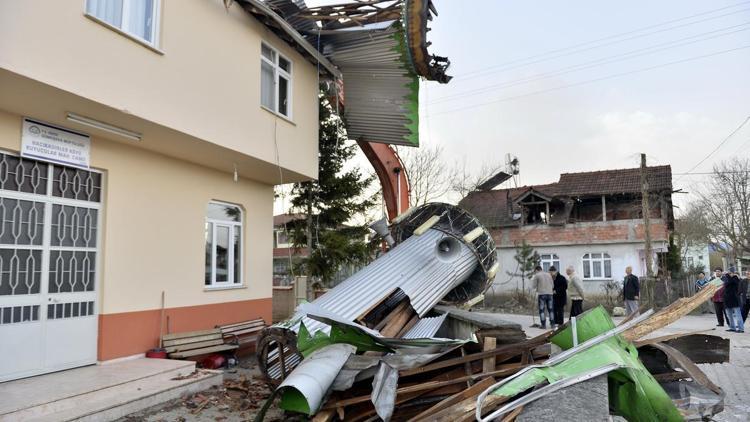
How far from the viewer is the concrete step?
15.6 ft

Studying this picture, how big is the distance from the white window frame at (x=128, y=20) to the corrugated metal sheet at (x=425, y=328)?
17.5 ft

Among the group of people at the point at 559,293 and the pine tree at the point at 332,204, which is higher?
the pine tree at the point at 332,204

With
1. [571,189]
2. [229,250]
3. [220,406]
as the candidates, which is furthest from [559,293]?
[571,189]

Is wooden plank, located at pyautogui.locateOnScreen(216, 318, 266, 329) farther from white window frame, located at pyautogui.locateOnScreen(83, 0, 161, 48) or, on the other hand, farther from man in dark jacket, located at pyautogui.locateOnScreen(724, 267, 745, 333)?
man in dark jacket, located at pyautogui.locateOnScreen(724, 267, 745, 333)

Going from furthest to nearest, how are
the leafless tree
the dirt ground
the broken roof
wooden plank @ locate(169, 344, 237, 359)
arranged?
the leafless tree < the broken roof < wooden plank @ locate(169, 344, 237, 359) < the dirt ground

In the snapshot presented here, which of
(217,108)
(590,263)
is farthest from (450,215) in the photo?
(590,263)

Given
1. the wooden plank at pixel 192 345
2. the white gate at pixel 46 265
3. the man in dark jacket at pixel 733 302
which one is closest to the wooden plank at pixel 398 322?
the wooden plank at pixel 192 345

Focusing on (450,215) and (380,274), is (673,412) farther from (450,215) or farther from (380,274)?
(450,215)

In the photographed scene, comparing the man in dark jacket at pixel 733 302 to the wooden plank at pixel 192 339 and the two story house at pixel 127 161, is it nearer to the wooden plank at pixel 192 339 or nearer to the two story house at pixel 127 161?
the two story house at pixel 127 161

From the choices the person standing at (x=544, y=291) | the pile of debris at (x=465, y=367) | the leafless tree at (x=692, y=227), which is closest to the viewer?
the pile of debris at (x=465, y=367)

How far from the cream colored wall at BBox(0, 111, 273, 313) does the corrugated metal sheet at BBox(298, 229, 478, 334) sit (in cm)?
277

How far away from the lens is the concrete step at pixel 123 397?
4.75m

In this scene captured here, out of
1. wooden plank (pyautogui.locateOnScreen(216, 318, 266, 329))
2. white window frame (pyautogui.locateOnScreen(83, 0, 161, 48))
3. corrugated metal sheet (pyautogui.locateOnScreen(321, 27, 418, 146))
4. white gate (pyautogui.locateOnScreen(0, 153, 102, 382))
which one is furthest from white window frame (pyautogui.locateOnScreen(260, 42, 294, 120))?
wooden plank (pyautogui.locateOnScreen(216, 318, 266, 329))

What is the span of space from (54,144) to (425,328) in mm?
5734
